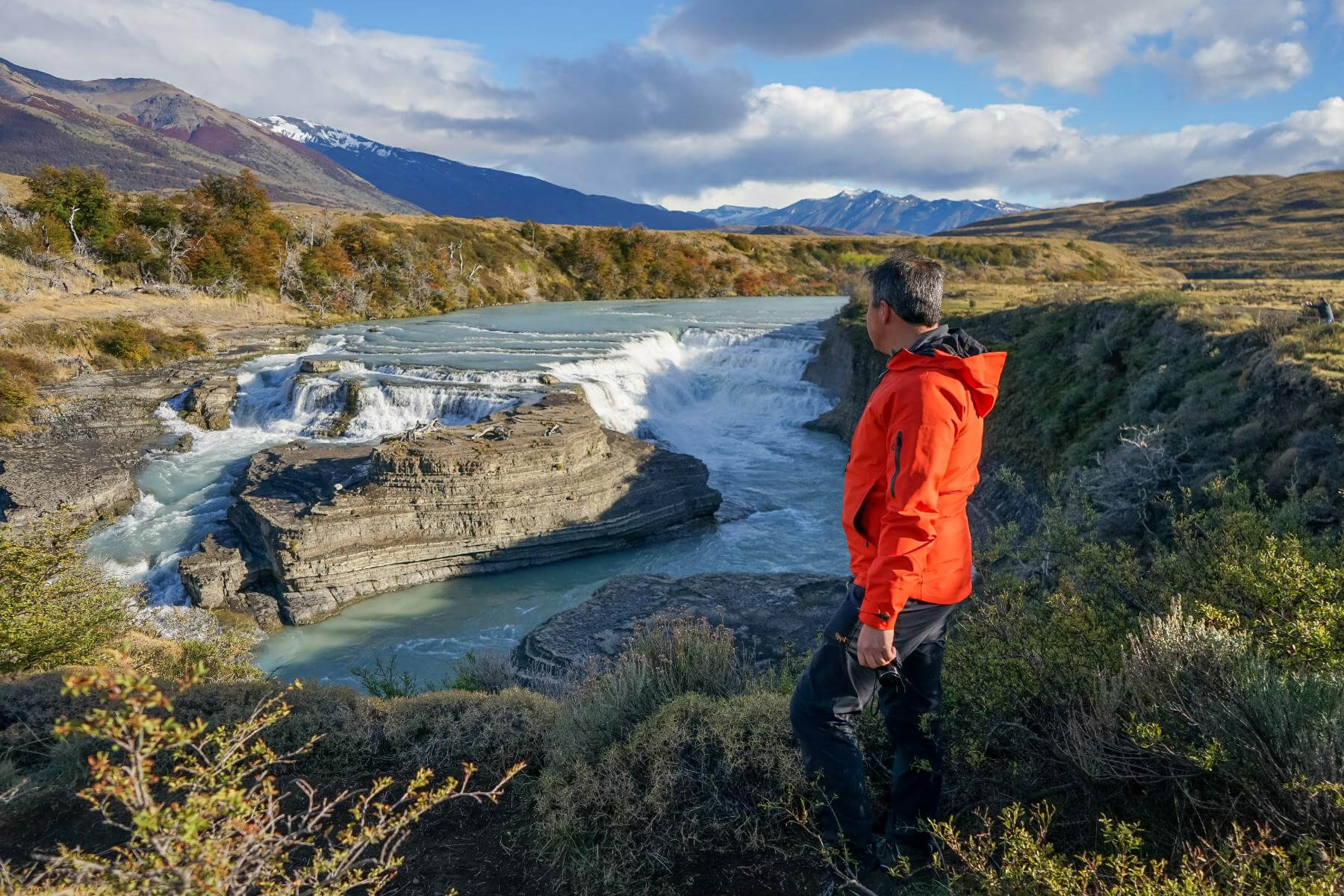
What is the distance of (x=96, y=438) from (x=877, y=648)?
19981mm

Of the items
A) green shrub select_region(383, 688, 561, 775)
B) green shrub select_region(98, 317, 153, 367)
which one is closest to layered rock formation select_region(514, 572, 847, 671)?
green shrub select_region(383, 688, 561, 775)

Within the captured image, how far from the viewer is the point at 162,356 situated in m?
23.6

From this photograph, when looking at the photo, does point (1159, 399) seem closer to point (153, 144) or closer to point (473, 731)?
point (473, 731)

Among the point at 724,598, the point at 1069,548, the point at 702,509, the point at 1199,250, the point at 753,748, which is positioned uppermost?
the point at 1199,250

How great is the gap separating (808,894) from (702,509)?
37.1 feet

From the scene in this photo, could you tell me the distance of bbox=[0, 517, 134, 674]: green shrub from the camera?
535 cm

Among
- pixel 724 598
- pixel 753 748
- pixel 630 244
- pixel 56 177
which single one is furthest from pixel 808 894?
pixel 630 244

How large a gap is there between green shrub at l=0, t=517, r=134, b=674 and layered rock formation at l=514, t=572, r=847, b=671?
11.3 feet

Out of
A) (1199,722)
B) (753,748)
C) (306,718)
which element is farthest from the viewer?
(306,718)

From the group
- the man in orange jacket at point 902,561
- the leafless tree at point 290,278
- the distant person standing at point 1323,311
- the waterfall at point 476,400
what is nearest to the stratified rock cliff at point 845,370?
the waterfall at point 476,400

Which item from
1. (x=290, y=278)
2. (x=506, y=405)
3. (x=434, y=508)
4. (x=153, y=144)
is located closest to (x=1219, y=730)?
(x=434, y=508)

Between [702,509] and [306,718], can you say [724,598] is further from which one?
[702,509]

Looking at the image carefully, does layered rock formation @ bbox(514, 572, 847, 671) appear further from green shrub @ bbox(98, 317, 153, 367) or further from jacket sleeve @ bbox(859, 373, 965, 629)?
green shrub @ bbox(98, 317, 153, 367)

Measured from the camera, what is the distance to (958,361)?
2297mm
